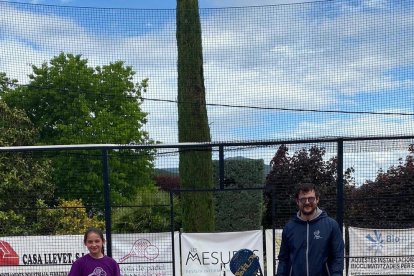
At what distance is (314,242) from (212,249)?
118 inches

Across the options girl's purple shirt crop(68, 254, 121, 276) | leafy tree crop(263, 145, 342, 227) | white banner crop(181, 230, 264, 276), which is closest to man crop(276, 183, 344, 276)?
girl's purple shirt crop(68, 254, 121, 276)

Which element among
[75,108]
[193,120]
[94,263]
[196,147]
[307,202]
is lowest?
[94,263]

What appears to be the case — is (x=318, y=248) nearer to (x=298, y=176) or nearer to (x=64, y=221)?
(x=64, y=221)

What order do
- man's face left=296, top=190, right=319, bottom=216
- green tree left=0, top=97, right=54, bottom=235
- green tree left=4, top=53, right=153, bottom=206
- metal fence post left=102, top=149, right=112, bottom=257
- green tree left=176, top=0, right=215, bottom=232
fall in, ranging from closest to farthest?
man's face left=296, top=190, right=319, bottom=216
metal fence post left=102, top=149, right=112, bottom=257
green tree left=0, top=97, right=54, bottom=235
green tree left=176, top=0, right=215, bottom=232
green tree left=4, top=53, right=153, bottom=206

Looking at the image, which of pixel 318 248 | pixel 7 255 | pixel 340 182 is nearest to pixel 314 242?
pixel 318 248

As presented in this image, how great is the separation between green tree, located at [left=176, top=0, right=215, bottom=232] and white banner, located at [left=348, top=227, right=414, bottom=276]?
276 cm

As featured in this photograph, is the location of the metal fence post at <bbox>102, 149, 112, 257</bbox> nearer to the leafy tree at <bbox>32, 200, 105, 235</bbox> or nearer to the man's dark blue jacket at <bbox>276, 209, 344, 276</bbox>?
the leafy tree at <bbox>32, 200, 105, 235</bbox>

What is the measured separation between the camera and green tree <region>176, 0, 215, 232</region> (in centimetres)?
900

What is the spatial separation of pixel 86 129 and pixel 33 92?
10.6 feet

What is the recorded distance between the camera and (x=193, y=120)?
33.1 ft

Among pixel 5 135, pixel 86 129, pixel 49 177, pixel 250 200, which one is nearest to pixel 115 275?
pixel 250 200

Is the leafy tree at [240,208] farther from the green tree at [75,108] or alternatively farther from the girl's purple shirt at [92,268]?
the green tree at [75,108]

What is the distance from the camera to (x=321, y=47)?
37.9ft

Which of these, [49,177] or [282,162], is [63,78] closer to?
[49,177]
